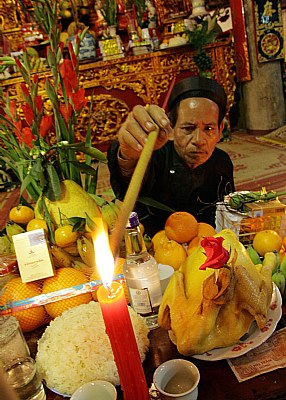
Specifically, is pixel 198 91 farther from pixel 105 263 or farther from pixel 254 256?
pixel 105 263

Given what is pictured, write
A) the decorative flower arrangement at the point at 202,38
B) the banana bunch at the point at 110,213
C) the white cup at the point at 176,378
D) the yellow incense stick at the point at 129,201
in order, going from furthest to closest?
the decorative flower arrangement at the point at 202,38 → the banana bunch at the point at 110,213 → the white cup at the point at 176,378 → the yellow incense stick at the point at 129,201

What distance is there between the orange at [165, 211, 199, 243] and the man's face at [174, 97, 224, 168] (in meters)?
0.50

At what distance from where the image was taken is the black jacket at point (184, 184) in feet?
4.87

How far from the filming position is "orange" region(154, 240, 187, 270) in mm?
889

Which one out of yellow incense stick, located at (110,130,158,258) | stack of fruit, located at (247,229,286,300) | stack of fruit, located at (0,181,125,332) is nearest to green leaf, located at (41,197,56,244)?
stack of fruit, located at (0,181,125,332)

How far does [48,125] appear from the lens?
104 centimetres

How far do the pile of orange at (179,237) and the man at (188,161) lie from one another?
0.22 meters

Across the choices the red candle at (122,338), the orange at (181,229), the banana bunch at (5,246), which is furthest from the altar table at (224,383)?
the banana bunch at (5,246)

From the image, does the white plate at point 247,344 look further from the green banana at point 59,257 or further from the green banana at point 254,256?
the green banana at point 59,257

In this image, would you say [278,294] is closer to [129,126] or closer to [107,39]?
[129,126]

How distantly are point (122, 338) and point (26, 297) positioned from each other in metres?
0.42

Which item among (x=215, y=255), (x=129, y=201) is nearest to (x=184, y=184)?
(x=215, y=255)

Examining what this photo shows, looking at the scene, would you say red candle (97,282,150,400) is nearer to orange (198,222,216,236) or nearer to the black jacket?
orange (198,222,216,236)

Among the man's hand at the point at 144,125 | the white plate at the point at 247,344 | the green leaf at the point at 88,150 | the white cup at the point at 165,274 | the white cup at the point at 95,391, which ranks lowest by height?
the white plate at the point at 247,344
